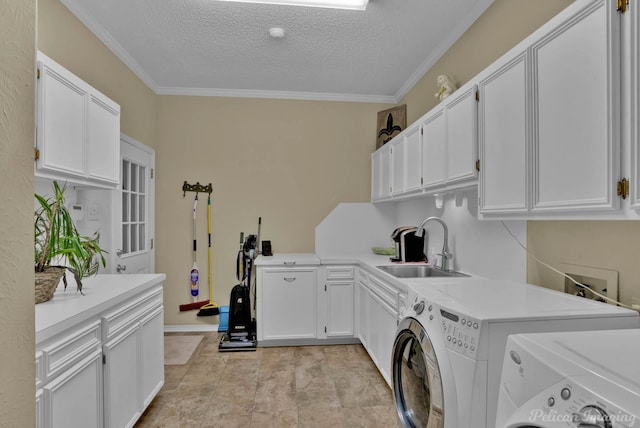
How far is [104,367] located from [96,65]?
2.25m

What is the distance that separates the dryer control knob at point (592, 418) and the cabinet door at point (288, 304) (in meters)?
2.87

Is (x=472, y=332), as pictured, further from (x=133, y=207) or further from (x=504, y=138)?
(x=133, y=207)

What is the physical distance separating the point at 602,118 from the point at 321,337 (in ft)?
9.65

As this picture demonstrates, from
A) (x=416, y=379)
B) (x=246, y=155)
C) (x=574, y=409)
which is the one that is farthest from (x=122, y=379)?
(x=246, y=155)

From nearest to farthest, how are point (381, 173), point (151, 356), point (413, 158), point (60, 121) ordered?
1. point (60, 121)
2. point (151, 356)
3. point (413, 158)
4. point (381, 173)

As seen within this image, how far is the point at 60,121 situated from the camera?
183 cm

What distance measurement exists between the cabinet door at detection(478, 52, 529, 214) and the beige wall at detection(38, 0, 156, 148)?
8.39 feet

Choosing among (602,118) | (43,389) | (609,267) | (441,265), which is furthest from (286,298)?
(602,118)

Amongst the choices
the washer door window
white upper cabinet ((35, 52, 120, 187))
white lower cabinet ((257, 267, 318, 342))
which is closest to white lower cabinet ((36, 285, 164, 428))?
white upper cabinet ((35, 52, 120, 187))

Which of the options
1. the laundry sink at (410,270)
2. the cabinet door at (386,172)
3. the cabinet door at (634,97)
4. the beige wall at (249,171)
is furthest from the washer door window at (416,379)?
the beige wall at (249,171)

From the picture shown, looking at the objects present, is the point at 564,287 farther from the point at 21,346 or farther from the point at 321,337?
the point at 321,337

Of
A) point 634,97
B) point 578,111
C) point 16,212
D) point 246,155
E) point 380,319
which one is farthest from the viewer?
point 246,155

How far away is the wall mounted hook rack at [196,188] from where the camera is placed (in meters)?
3.96

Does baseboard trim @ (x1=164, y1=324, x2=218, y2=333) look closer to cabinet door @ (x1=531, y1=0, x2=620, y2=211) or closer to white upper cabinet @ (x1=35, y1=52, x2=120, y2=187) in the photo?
white upper cabinet @ (x1=35, y1=52, x2=120, y2=187)
